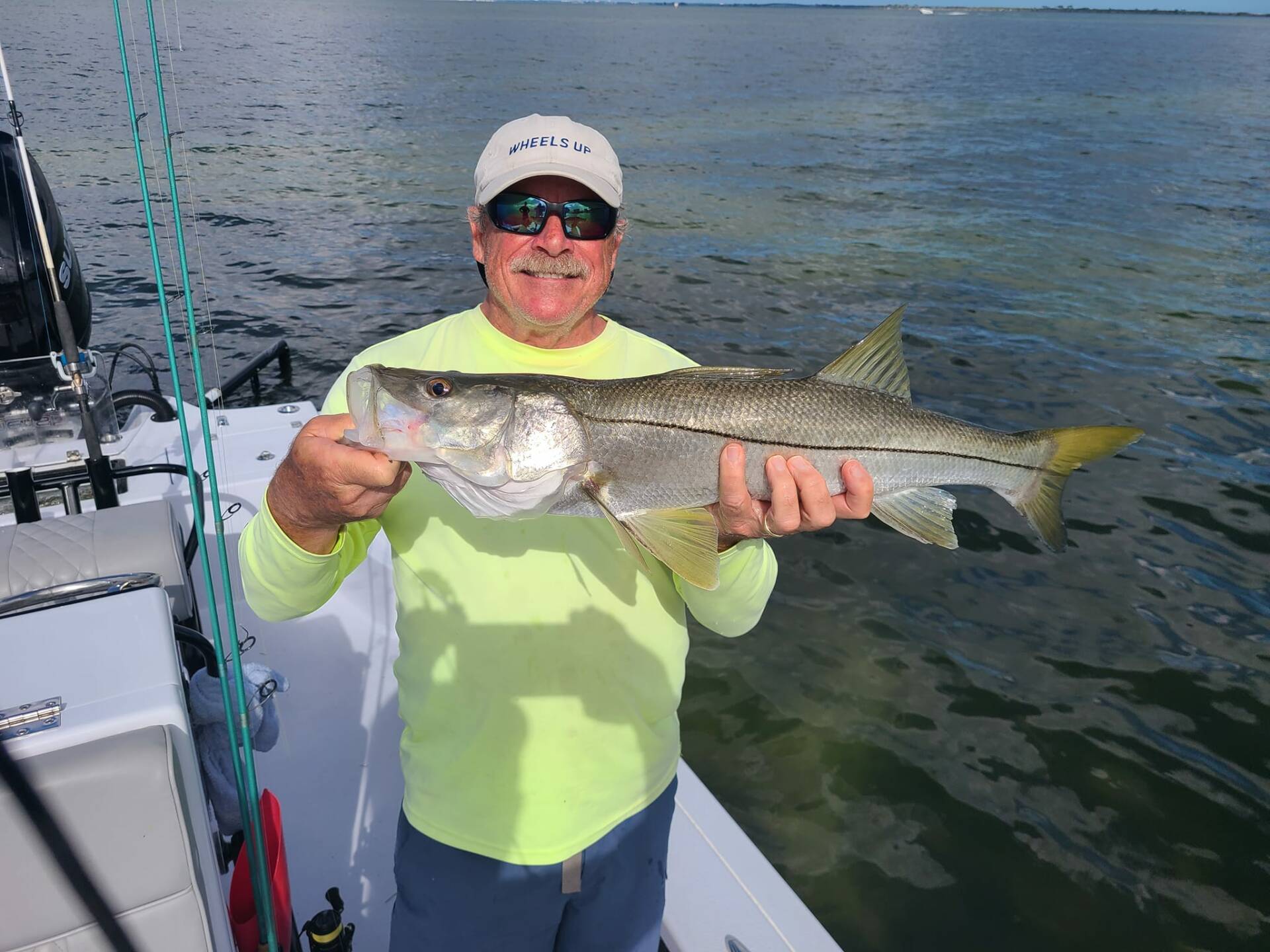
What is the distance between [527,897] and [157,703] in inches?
49.7

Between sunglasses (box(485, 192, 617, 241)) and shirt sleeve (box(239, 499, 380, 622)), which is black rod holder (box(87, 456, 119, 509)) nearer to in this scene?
shirt sleeve (box(239, 499, 380, 622))

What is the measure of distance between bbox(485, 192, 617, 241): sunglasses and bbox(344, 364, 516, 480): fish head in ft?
2.14

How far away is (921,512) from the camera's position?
9.91 feet

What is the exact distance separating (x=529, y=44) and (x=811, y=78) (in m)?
35.5

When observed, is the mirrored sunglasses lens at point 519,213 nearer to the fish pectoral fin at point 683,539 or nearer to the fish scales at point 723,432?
the fish scales at point 723,432

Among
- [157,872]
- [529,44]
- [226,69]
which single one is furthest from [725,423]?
[529,44]

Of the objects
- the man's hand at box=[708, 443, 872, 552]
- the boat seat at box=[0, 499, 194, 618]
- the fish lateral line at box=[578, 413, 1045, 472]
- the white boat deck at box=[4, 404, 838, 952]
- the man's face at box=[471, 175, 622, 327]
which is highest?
the man's face at box=[471, 175, 622, 327]

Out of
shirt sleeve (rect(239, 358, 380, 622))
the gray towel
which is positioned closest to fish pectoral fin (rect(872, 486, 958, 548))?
shirt sleeve (rect(239, 358, 380, 622))

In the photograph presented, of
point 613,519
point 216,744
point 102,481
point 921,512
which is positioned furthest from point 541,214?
point 102,481

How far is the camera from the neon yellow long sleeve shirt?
2.60 m

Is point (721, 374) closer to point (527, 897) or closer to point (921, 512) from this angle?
point (921, 512)

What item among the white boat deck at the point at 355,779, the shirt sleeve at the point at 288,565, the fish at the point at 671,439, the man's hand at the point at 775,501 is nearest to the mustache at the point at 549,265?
the fish at the point at 671,439

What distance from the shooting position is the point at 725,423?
2.68m

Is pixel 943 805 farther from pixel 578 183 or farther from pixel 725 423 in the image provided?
pixel 578 183
